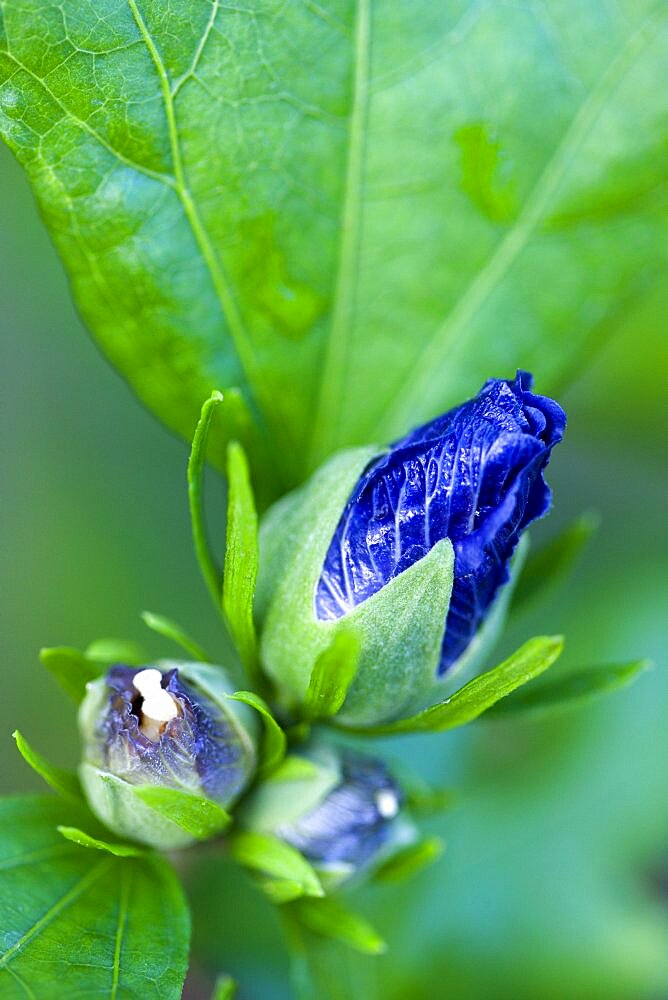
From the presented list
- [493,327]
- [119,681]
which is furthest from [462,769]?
[119,681]

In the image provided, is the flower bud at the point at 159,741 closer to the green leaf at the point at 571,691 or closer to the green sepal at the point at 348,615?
the green sepal at the point at 348,615

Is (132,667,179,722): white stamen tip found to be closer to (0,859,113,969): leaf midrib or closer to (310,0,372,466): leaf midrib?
(0,859,113,969): leaf midrib

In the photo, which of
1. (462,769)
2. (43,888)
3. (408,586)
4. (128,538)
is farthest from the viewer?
(128,538)

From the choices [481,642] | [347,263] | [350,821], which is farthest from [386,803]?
[347,263]

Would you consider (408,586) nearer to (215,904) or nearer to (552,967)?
(215,904)

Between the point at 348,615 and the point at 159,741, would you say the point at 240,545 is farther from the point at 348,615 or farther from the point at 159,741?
the point at 159,741

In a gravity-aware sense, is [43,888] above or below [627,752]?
above
